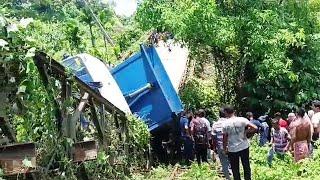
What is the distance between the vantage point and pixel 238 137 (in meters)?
8.30

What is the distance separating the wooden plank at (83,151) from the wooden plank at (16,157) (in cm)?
144

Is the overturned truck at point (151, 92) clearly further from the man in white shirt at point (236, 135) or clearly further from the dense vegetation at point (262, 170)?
the man in white shirt at point (236, 135)

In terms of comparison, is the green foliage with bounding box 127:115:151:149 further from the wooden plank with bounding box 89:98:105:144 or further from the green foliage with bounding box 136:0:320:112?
the green foliage with bounding box 136:0:320:112

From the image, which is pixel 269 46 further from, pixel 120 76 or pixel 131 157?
pixel 131 157

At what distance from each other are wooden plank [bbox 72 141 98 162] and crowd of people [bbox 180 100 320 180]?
86.1 inches

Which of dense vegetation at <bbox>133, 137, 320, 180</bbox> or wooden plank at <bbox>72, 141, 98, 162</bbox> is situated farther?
dense vegetation at <bbox>133, 137, 320, 180</bbox>

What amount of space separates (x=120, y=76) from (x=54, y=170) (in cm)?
668

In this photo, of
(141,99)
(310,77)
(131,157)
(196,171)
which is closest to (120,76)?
(141,99)

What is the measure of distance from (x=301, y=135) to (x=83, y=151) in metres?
4.30

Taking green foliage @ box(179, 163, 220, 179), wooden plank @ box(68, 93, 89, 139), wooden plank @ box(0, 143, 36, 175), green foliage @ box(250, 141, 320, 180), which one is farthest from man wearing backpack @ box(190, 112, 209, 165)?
wooden plank @ box(0, 143, 36, 175)

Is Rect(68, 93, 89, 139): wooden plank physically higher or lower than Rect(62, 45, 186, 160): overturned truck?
lower

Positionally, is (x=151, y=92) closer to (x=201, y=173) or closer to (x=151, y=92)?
(x=151, y=92)

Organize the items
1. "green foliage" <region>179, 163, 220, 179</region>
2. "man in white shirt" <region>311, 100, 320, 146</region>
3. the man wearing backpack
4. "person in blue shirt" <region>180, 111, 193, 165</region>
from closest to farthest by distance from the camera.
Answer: "man in white shirt" <region>311, 100, 320, 146</region>, "green foliage" <region>179, 163, 220, 179</region>, the man wearing backpack, "person in blue shirt" <region>180, 111, 193, 165</region>

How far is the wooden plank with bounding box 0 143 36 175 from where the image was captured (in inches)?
226
